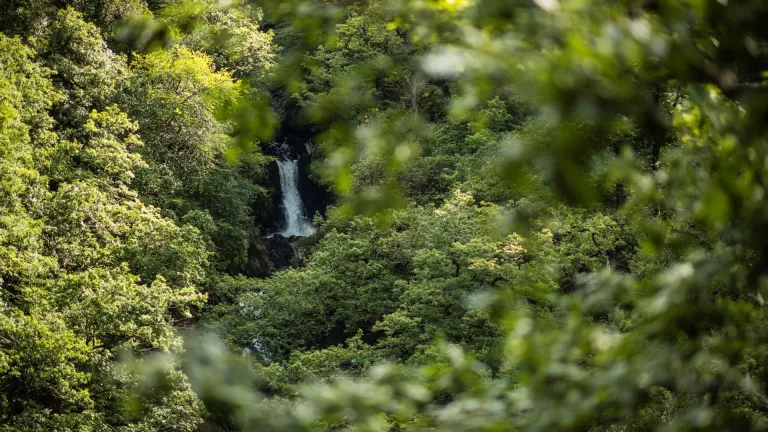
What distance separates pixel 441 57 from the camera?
1.78m

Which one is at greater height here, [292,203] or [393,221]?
[292,203]

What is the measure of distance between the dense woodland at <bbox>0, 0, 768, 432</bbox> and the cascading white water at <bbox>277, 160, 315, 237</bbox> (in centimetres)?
41

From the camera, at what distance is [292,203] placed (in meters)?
30.9

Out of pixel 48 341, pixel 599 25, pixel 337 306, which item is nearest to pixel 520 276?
pixel 337 306

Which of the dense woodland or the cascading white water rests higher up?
the cascading white water

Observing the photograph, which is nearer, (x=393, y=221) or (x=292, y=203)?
(x=393, y=221)

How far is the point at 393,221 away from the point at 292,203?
13199mm

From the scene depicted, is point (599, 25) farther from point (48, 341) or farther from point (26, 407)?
point (26, 407)

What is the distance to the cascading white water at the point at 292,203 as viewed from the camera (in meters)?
30.0

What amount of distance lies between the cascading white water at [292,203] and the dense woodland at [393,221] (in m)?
0.41

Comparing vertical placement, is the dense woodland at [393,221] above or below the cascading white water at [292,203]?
below

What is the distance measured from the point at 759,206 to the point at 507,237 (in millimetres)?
14299

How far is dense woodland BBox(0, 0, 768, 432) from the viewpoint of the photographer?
1803mm

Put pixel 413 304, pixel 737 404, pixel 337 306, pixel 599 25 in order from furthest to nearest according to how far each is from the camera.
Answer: pixel 337 306
pixel 413 304
pixel 737 404
pixel 599 25
